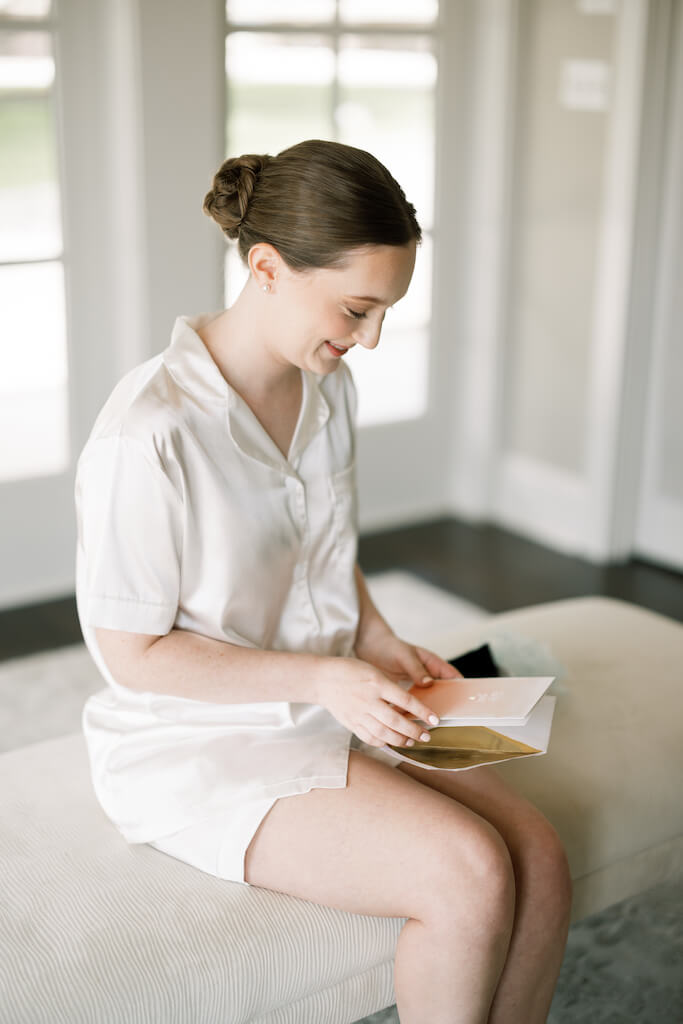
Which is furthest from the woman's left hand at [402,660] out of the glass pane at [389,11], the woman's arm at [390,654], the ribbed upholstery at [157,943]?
the glass pane at [389,11]

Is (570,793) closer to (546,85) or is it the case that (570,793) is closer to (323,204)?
(323,204)

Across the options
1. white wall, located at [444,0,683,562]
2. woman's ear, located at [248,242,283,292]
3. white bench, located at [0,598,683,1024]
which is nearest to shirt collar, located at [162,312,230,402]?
woman's ear, located at [248,242,283,292]

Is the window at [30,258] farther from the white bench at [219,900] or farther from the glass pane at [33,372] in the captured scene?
the white bench at [219,900]

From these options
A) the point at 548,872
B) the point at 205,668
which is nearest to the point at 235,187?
the point at 205,668

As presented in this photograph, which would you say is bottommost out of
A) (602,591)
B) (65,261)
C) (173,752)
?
(602,591)

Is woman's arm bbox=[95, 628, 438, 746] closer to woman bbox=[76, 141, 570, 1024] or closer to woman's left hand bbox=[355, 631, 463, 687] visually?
woman bbox=[76, 141, 570, 1024]

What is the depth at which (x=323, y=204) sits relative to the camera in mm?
1258

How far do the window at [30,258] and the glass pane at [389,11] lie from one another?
0.91 meters

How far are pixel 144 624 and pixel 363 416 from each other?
7.87ft

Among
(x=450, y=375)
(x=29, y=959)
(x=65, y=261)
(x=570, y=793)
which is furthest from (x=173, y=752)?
(x=450, y=375)

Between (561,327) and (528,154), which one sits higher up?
(528,154)

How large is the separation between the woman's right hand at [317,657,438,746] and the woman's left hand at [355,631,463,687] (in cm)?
23

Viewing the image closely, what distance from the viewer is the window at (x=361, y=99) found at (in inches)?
122

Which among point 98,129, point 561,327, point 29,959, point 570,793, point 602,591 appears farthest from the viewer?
point 561,327
